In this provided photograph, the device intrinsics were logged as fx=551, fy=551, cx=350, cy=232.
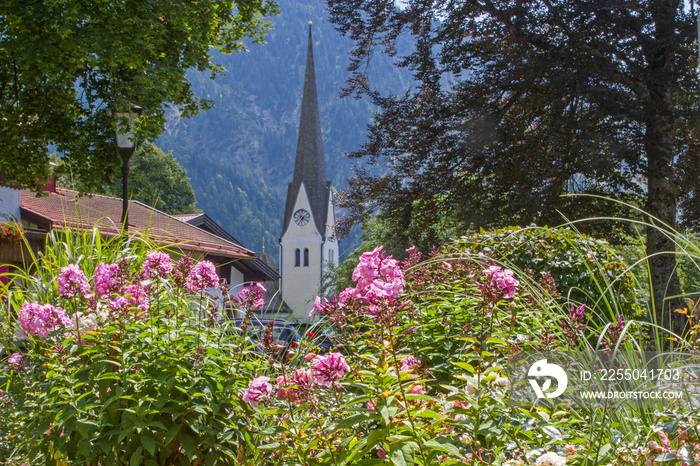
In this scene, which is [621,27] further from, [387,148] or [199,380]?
[199,380]

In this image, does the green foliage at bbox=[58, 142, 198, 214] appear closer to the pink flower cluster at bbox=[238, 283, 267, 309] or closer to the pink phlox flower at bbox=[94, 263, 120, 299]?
the pink phlox flower at bbox=[94, 263, 120, 299]

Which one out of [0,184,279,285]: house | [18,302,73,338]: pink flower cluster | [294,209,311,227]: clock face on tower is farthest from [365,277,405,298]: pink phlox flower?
[294,209,311,227]: clock face on tower

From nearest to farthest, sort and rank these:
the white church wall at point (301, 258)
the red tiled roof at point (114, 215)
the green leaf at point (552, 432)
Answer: the green leaf at point (552, 432) → the red tiled roof at point (114, 215) → the white church wall at point (301, 258)

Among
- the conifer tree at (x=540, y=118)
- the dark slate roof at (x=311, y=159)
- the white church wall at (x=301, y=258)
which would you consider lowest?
the white church wall at (x=301, y=258)

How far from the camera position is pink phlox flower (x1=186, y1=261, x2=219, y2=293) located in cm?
268

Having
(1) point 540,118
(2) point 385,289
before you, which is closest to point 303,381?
(2) point 385,289

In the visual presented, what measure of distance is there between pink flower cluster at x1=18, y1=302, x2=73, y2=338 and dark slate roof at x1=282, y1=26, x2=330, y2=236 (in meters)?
56.4

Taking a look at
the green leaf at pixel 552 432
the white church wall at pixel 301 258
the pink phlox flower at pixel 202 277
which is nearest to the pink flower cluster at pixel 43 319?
the pink phlox flower at pixel 202 277

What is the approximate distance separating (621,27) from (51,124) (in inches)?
463

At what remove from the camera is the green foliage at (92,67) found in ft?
32.6

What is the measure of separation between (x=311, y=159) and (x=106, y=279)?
57.1 meters

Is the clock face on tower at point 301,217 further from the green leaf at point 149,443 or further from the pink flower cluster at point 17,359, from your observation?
the green leaf at point 149,443

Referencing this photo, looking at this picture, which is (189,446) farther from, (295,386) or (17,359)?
(17,359)

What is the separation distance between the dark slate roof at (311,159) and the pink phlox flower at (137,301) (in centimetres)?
5632
